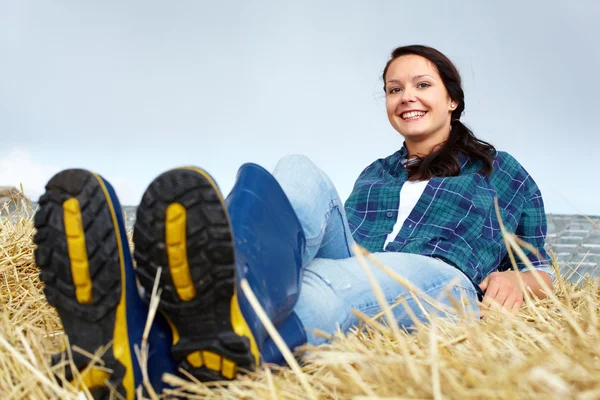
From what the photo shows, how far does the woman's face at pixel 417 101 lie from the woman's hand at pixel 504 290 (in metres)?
0.64

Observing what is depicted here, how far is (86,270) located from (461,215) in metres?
1.40

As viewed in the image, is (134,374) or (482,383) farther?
(134,374)

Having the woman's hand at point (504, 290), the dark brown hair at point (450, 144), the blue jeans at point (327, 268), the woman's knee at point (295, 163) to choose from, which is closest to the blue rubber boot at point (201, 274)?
the blue jeans at point (327, 268)

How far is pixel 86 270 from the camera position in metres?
0.88

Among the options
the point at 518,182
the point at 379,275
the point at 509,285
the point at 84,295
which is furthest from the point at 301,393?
the point at 518,182

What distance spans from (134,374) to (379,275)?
647mm

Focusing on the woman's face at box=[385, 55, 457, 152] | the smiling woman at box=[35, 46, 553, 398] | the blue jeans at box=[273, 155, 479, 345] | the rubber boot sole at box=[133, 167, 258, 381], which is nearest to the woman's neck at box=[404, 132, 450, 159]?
the woman's face at box=[385, 55, 457, 152]

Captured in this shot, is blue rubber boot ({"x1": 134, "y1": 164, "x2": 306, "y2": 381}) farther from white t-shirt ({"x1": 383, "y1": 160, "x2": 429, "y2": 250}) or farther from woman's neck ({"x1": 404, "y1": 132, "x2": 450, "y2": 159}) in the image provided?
woman's neck ({"x1": 404, "y1": 132, "x2": 450, "y2": 159})

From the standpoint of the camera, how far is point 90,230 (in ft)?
2.85

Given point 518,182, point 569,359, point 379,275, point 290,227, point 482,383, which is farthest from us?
point 518,182

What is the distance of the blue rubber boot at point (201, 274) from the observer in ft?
2.80

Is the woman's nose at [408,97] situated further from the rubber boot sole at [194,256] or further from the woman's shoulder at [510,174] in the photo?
the rubber boot sole at [194,256]

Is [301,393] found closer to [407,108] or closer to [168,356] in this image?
[168,356]

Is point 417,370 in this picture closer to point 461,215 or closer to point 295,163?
point 295,163
